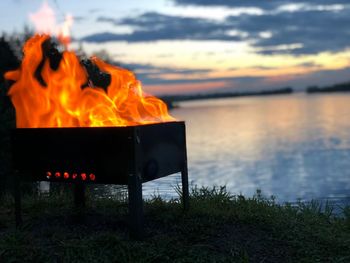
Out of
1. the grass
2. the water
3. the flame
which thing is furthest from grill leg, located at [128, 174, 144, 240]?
the water

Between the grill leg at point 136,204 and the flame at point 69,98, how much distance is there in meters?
0.99

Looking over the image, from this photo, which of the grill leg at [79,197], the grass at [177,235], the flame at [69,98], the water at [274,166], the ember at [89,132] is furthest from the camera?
the water at [274,166]

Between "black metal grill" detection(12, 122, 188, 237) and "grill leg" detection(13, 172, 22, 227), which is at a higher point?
"black metal grill" detection(12, 122, 188, 237)

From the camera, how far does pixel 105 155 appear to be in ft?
19.1

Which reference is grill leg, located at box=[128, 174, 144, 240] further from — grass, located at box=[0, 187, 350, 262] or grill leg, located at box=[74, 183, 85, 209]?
grill leg, located at box=[74, 183, 85, 209]

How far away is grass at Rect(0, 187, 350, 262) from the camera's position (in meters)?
5.49

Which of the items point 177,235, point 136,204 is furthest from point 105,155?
point 177,235

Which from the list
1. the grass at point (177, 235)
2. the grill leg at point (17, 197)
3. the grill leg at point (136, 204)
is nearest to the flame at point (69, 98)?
the grill leg at point (17, 197)

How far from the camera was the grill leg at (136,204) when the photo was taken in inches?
222

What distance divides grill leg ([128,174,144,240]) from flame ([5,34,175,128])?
39.0 inches

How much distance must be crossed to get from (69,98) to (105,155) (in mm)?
1107

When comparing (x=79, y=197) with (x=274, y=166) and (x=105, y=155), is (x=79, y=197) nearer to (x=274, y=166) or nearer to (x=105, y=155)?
(x=105, y=155)

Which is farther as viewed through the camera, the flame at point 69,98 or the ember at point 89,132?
the flame at point 69,98

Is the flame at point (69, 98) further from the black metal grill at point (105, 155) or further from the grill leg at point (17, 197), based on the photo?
the grill leg at point (17, 197)
